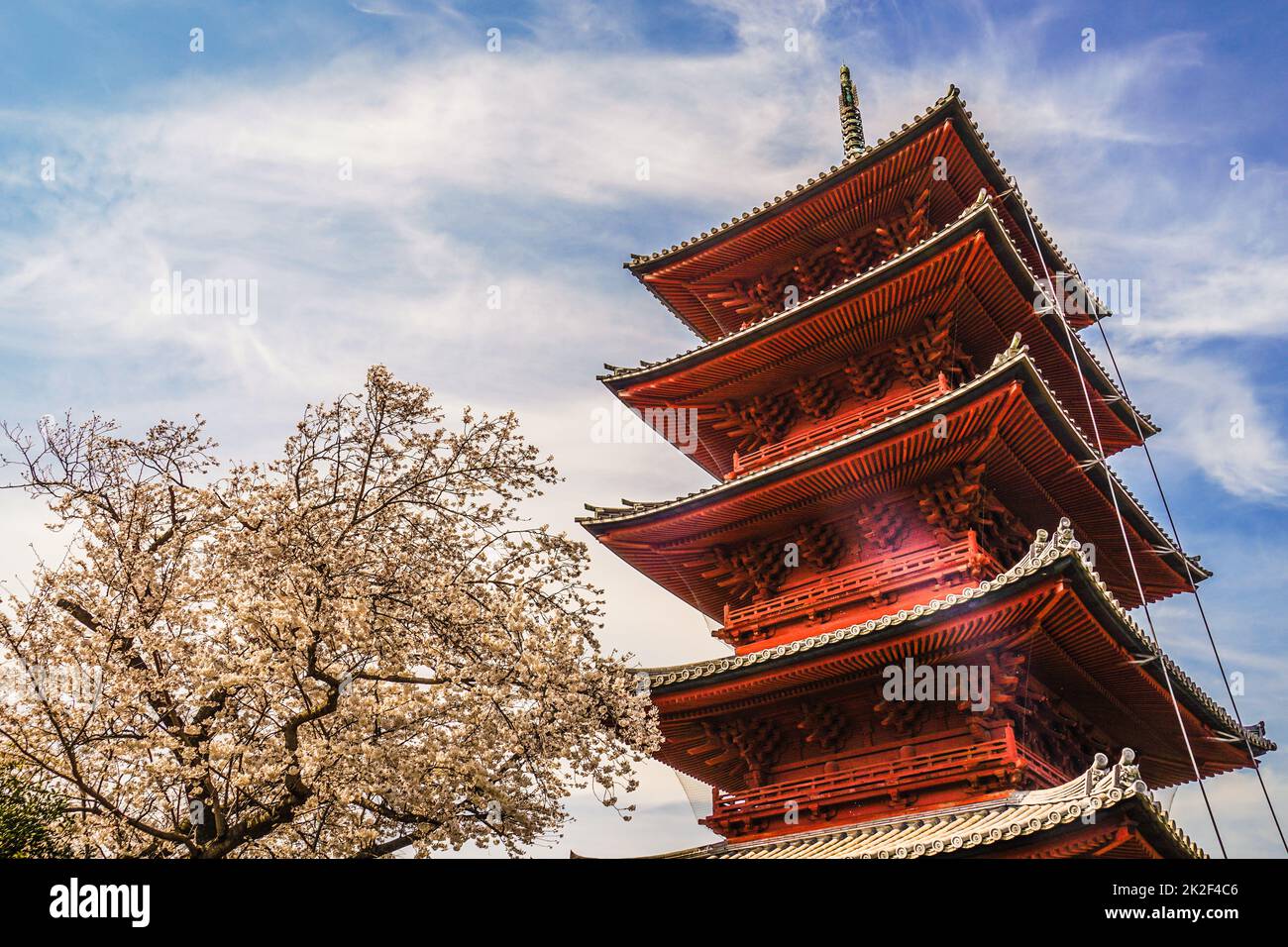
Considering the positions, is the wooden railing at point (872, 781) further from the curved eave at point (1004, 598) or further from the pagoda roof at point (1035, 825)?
the curved eave at point (1004, 598)

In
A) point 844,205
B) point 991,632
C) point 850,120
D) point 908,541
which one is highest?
point 850,120

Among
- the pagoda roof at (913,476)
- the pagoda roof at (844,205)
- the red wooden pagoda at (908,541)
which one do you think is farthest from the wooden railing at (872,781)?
the pagoda roof at (844,205)

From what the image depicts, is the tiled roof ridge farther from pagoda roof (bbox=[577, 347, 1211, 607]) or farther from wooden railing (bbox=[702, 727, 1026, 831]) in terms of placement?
wooden railing (bbox=[702, 727, 1026, 831])

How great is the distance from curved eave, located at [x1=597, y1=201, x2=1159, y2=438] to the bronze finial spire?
5.61m

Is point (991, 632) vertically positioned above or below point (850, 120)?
below

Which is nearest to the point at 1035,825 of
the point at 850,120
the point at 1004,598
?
the point at 1004,598

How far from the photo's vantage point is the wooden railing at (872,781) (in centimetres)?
1230

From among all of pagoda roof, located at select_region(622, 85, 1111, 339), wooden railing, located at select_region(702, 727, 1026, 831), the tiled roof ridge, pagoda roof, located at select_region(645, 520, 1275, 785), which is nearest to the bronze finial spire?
pagoda roof, located at select_region(622, 85, 1111, 339)

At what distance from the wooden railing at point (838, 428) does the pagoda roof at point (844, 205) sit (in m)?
4.74

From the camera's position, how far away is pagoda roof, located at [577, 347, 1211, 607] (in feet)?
46.1

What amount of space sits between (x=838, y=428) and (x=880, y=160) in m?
5.63

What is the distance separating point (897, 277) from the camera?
53.1 feet

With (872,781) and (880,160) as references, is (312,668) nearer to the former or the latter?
(872,781)

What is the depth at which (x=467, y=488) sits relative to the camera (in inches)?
516
